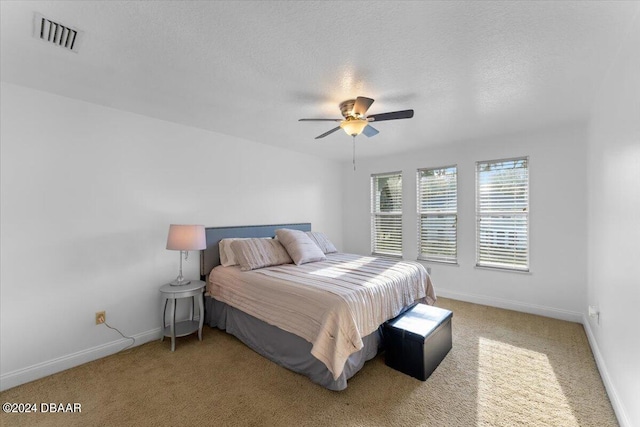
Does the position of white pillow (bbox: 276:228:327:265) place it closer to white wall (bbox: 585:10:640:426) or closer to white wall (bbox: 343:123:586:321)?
white wall (bbox: 343:123:586:321)

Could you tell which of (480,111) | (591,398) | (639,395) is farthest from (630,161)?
(591,398)

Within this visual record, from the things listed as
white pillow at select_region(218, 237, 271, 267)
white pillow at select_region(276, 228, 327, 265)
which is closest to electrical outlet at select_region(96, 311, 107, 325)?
white pillow at select_region(218, 237, 271, 267)

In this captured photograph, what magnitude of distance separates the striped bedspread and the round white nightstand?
0.81 feet

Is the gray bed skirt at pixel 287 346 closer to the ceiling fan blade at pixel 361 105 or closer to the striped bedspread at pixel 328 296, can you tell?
the striped bedspread at pixel 328 296

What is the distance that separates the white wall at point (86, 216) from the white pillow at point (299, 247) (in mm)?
808

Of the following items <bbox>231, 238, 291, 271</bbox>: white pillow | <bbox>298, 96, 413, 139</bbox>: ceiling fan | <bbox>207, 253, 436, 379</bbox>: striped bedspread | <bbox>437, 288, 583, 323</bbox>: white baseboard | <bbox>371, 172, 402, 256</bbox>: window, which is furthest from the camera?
<bbox>371, 172, 402, 256</bbox>: window

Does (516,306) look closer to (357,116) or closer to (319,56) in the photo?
(357,116)

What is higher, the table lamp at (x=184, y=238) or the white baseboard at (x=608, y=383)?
the table lamp at (x=184, y=238)

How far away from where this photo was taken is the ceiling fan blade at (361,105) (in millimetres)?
2207

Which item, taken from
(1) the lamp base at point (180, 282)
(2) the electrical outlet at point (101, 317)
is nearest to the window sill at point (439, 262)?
(1) the lamp base at point (180, 282)

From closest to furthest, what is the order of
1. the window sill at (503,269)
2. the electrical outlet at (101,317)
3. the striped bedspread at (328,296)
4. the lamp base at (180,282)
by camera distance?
1. the striped bedspread at (328,296)
2. the electrical outlet at (101,317)
3. the lamp base at (180,282)
4. the window sill at (503,269)

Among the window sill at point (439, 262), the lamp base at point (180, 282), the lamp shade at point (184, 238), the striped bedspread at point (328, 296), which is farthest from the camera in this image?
the window sill at point (439, 262)

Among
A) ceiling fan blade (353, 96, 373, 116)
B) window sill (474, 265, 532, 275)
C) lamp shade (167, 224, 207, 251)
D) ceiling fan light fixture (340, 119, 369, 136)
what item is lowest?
window sill (474, 265, 532, 275)

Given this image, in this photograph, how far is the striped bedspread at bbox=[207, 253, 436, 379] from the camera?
2010 mm
